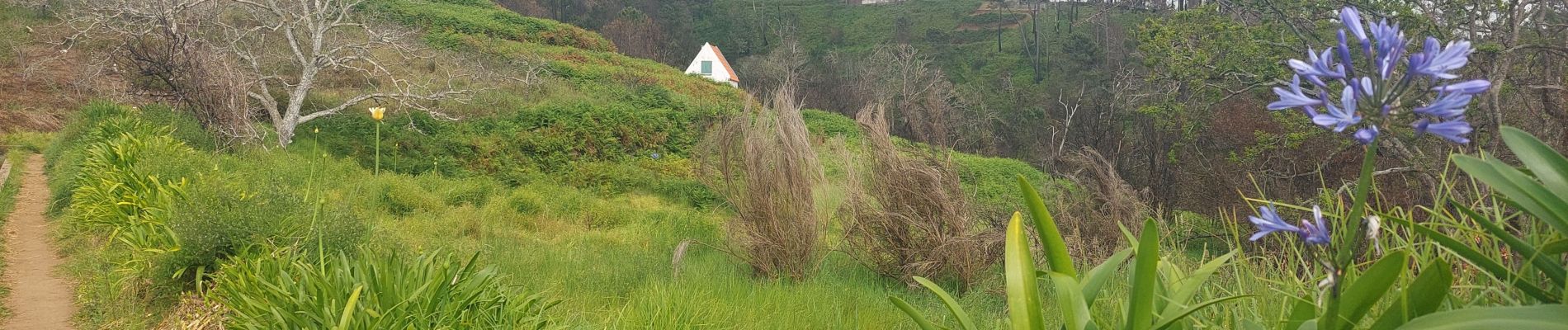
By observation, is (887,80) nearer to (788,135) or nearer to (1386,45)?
(788,135)

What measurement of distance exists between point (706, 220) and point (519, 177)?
14.0 feet

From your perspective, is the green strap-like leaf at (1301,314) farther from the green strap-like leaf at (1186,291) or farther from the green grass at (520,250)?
the green grass at (520,250)

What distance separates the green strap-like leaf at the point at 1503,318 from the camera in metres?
1.56

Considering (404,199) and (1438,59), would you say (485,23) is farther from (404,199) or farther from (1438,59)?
(1438,59)

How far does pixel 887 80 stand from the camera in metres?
34.4

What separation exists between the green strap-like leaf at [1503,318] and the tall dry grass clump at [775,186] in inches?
169

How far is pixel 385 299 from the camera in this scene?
11.9ft

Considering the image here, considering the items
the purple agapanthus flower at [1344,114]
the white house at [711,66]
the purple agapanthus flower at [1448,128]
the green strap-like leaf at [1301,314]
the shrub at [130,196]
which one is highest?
the purple agapanthus flower at [1344,114]

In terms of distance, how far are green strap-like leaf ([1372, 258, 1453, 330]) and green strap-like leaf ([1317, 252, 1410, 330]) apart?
0.03 m

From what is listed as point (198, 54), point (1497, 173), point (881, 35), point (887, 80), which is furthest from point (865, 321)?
point (881, 35)

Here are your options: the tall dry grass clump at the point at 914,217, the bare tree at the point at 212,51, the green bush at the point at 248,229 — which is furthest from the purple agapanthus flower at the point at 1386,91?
the bare tree at the point at 212,51

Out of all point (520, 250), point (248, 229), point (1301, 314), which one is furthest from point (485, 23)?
point (1301, 314)

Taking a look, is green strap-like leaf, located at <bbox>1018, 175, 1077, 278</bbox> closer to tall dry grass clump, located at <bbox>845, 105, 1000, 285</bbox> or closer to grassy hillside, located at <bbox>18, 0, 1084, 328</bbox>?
grassy hillside, located at <bbox>18, 0, 1084, 328</bbox>

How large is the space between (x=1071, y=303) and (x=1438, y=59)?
95cm
